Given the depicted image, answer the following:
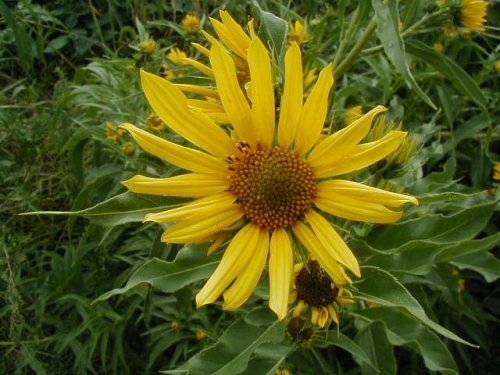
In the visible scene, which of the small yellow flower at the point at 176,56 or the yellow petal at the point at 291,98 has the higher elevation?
the yellow petal at the point at 291,98

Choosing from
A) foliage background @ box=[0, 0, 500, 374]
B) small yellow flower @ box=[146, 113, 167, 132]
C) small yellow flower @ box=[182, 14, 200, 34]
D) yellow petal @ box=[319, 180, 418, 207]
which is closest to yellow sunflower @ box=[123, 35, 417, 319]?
yellow petal @ box=[319, 180, 418, 207]

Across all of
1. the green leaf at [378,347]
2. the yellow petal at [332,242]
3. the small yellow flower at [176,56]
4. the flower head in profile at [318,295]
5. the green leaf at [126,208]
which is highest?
the green leaf at [126,208]

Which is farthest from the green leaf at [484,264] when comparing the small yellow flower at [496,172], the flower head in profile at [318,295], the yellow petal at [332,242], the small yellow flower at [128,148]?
the small yellow flower at [128,148]

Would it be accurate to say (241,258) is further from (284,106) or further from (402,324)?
(402,324)

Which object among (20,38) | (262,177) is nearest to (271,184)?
(262,177)

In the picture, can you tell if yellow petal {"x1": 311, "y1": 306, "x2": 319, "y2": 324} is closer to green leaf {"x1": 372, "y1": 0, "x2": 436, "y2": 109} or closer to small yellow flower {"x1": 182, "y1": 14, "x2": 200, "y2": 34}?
green leaf {"x1": 372, "y1": 0, "x2": 436, "y2": 109}

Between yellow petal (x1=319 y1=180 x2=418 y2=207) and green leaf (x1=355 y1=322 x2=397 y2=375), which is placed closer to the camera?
yellow petal (x1=319 y1=180 x2=418 y2=207)

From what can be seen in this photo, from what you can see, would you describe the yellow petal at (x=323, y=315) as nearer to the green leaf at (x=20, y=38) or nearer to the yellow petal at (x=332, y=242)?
the yellow petal at (x=332, y=242)
